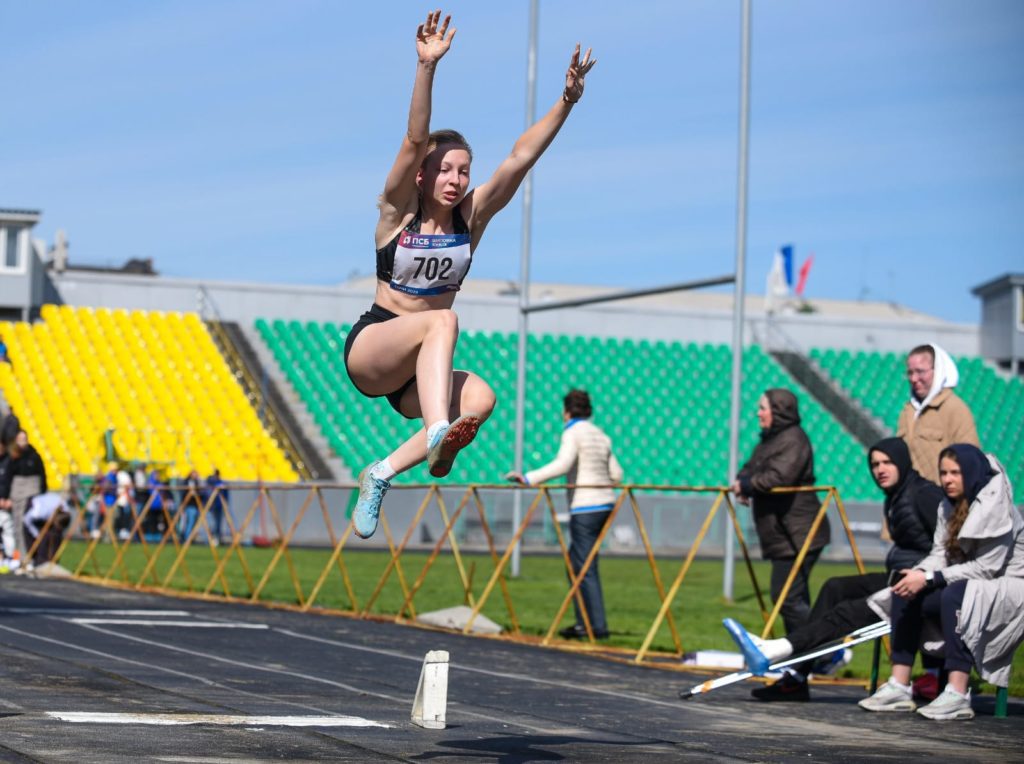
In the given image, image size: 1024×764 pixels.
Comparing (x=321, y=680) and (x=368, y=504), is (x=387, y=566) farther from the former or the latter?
(x=368, y=504)

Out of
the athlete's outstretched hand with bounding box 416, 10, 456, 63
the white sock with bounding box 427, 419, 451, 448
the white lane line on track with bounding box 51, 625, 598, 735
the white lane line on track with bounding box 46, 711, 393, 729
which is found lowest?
the white lane line on track with bounding box 51, 625, 598, 735

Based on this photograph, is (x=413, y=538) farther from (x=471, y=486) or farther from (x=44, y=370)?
(x=471, y=486)

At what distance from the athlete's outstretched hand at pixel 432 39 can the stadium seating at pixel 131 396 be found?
80.8ft

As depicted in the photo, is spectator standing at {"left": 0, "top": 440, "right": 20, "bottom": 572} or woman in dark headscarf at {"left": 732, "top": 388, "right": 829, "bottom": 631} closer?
woman in dark headscarf at {"left": 732, "top": 388, "right": 829, "bottom": 631}

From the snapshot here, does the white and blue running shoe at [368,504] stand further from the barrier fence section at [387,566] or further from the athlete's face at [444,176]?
the barrier fence section at [387,566]

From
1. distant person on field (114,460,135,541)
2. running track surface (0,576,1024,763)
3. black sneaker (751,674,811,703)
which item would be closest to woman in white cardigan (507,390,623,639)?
running track surface (0,576,1024,763)

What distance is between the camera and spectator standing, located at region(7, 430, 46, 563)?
57.7 feet

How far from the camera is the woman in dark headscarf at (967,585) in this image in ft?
26.5

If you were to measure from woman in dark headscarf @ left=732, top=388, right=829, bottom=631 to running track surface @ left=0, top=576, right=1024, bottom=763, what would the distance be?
837 mm

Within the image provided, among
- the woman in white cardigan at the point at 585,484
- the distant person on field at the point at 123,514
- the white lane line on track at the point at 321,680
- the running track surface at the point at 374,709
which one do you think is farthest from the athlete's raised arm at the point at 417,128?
the distant person on field at the point at 123,514

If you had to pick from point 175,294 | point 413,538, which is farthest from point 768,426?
point 175,294

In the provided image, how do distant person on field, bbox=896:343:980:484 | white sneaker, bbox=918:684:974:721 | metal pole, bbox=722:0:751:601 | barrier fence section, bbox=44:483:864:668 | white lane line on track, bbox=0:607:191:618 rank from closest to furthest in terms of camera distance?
white sneaker, bbox=918:684:974:721 < distant person on field, bbox=896:343:980:484 < barrier fence section, bbox=44:483:864:668 < white lane line on track, bbox=0:607:191:618 < metal pole, bbox=722:0:751:601

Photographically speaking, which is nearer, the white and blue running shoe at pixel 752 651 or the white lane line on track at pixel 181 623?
the white and blue running shoe at pixel 752 651

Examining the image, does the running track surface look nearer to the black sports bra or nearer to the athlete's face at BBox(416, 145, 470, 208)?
the black sports bra
